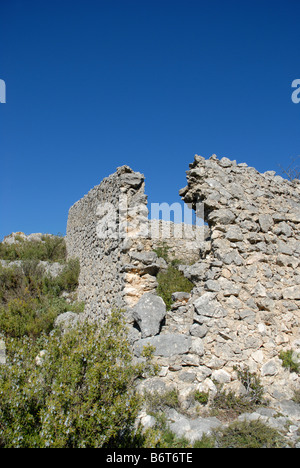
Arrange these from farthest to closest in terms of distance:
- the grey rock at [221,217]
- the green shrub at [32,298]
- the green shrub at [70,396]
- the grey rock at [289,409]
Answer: the green shrub at [32,298] → the grey rock at [221,217] → the grey rock at [289,409] → the green shrub at [70,396]

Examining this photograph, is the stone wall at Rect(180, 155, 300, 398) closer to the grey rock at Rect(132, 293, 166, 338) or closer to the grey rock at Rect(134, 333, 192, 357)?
the grey rock at Rect(134, 333, 192, 357)

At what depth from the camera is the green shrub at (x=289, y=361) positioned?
5.23 metres

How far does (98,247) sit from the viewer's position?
27.3ft

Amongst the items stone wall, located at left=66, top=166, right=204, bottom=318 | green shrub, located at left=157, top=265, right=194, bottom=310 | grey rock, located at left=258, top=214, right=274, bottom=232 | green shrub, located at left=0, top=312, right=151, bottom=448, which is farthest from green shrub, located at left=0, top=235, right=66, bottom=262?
green shrub, located at left=0, top=312, right=151, bottom=448

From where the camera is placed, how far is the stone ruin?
510 centimetres

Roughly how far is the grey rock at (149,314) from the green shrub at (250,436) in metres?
2.04

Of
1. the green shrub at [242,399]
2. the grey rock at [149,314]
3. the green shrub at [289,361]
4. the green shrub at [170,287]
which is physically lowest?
the green shrub at [242,399]

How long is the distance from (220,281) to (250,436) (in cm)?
248

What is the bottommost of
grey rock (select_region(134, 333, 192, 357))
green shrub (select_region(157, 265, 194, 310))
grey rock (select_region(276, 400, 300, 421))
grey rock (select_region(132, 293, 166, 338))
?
grey rock (select_region(276, 400, 300, 421))

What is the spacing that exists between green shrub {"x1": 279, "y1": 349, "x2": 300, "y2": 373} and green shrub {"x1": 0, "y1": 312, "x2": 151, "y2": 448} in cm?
298

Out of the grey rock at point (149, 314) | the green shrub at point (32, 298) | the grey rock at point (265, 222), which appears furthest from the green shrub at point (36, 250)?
the grey rock at point (265, 222)

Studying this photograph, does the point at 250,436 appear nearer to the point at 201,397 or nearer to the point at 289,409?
the point at 201,397

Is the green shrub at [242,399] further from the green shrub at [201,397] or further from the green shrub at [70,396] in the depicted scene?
the green shrub at [70,396]

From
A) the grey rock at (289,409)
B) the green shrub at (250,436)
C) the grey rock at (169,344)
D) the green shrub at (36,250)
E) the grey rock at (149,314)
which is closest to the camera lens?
the green shrub at (250,436)
